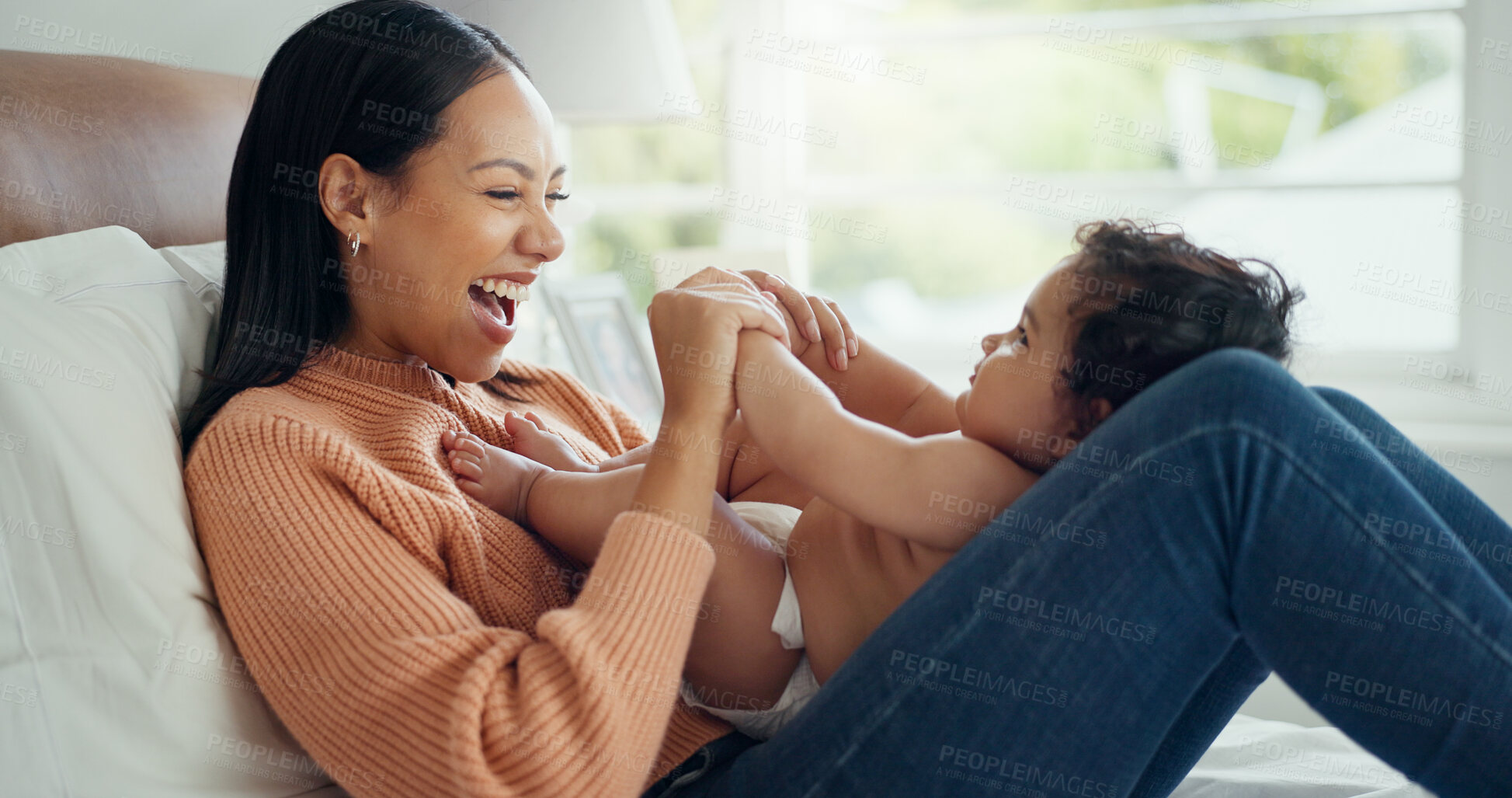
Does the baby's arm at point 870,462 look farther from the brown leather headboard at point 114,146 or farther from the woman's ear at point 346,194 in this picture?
the brown leather headboard at point 114,146

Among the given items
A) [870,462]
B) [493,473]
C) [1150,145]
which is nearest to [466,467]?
[493,473]

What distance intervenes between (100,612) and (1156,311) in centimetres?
96

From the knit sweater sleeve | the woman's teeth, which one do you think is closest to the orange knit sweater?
the knit sweater sleeve

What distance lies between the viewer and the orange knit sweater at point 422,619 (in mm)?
818

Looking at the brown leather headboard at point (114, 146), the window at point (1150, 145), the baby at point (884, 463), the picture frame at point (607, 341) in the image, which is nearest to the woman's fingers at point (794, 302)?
the baby at point (884, 463)

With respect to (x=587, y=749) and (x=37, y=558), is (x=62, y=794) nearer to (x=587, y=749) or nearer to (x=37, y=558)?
A: (x=37, y=558)

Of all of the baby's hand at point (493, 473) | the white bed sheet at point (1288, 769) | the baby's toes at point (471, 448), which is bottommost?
the white bed sheet at point (1288, 769)

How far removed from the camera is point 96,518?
900 millimetres

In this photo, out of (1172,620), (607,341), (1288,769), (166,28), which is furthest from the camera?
(607,341)

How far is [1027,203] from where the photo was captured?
2783 millimetres

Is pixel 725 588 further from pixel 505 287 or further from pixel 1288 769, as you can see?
pixel 1288 769

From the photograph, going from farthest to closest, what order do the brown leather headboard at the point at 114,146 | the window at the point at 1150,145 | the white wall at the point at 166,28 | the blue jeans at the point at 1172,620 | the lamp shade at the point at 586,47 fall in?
the window at the point at 1150,145 → the lamp shade at the point at 586,47 → the white wall at the point at 166,28 → the brown leather headboard at the point at 114,146 → the blue jeans at the point at 1172,620

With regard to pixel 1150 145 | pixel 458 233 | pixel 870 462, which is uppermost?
pixel 1150 145

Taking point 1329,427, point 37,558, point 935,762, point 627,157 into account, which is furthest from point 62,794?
point 627,157
